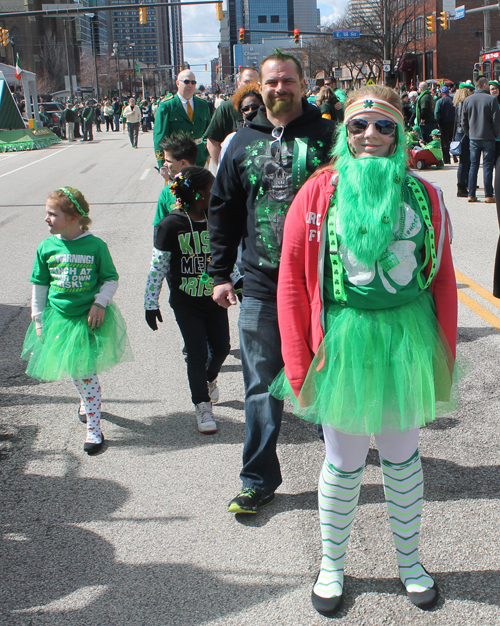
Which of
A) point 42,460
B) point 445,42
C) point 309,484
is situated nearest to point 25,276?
point 42,460

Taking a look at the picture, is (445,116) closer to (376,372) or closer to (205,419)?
(205,419)

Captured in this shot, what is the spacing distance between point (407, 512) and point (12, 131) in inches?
1247

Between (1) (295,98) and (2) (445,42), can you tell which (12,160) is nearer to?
(1) (295,98)

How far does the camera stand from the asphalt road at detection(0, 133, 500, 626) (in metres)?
2.57

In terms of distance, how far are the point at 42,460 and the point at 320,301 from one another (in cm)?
215

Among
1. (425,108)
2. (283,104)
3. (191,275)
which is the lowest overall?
(191,275)

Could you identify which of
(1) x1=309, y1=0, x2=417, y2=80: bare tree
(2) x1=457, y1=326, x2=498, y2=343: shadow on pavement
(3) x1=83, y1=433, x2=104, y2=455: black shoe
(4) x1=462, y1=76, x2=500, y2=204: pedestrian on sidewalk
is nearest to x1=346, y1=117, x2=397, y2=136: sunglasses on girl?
(3) x1=83, y1=433, x2=104, y2=455: black shoe

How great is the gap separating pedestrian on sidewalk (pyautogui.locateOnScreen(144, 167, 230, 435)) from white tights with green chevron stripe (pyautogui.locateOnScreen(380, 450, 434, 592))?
5.52ft

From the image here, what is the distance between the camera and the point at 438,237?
2.39 metres

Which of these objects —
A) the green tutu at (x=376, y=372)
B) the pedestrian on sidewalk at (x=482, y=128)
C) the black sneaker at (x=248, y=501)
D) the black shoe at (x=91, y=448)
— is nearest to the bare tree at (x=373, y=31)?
the pedestrian on sidewalk at (x=482, y=128)

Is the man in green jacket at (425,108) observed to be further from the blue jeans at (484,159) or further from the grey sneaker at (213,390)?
the grey sneaker at (213,390)

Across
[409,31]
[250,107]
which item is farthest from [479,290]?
[409,31]

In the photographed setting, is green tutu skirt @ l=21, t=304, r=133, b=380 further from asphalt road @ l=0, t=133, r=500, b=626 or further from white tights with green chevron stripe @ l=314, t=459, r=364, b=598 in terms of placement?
white tights with green chevron stripe @ l=314, t=459, r=364, b=598

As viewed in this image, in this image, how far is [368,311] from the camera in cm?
237
